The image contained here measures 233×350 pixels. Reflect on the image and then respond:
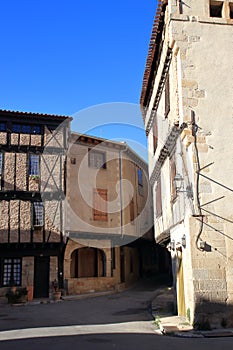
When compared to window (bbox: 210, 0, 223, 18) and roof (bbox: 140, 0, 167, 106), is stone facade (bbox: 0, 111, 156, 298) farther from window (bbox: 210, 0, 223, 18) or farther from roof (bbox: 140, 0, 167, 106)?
window (bbox: 210, 0, 223, 18)

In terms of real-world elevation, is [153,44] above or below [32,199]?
above

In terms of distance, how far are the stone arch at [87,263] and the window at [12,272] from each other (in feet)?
11.1

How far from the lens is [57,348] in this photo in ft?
25.5

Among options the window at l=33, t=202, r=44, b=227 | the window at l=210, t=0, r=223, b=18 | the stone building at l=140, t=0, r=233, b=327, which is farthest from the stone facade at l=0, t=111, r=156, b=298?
the window at l=210, t=0, r=223, b=18

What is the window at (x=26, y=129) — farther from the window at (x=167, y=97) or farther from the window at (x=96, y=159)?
the window at (x=167, y=97)

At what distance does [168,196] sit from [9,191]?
11.0 meters

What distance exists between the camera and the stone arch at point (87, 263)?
22.8 meters

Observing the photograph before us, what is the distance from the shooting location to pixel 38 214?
69.2 feet

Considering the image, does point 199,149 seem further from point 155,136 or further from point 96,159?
point 96,159

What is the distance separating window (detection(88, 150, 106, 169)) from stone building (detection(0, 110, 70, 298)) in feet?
8.04

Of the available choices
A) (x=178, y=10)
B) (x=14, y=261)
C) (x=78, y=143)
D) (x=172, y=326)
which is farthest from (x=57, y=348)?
(x=78, y=143)

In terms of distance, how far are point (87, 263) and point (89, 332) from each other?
13.7 metres

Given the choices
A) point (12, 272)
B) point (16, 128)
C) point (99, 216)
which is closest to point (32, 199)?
point (12, 272)

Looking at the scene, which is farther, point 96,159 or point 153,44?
point 96,159
